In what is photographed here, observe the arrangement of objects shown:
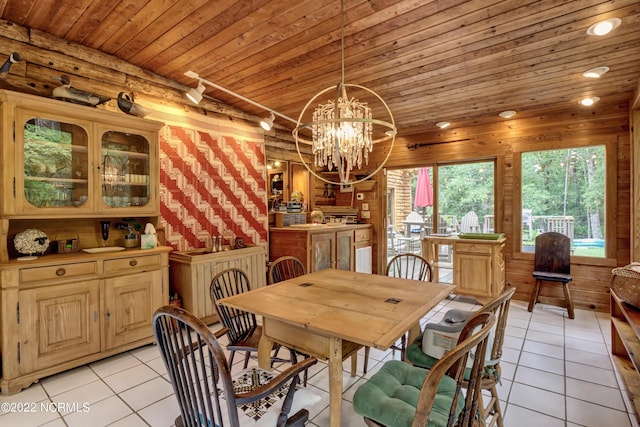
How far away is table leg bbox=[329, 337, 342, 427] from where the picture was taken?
155 centimetres

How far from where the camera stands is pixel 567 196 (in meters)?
4.38

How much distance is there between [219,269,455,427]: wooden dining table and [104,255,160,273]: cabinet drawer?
1.39 metres

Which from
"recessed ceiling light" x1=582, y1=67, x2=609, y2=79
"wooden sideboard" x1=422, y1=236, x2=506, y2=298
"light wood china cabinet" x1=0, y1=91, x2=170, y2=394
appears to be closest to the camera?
"light wood china cabinet" x1=0, y1=91, x2=170, y2=394

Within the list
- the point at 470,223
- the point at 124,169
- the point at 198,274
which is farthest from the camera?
the point at 470,223

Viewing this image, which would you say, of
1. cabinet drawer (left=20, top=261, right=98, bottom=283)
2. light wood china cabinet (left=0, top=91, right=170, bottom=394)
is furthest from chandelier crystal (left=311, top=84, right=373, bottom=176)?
cabinet drawer (left=20, top=261, right=98, bottom=283)

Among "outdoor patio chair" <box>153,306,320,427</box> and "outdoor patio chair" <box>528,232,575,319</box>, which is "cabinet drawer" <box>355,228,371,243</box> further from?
"outdoor patio chair" <box>153,306,320,427</box>

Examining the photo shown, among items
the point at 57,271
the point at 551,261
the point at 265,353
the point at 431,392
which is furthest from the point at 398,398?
the point at 551,261

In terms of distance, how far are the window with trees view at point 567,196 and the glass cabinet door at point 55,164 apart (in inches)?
208

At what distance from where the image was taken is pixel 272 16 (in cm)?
238

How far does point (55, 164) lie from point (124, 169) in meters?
0.52

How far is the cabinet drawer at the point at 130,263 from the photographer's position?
8.98 feet

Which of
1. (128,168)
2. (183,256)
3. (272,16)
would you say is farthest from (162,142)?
(272,16)

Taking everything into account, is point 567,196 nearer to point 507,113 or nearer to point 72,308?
point 507,113

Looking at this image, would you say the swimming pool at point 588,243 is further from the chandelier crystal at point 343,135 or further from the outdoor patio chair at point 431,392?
the chandelier crystal at point 343,135
